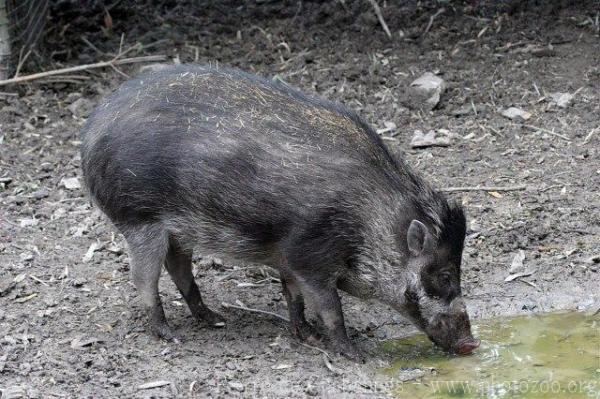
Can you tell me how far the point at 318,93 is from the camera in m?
9.65

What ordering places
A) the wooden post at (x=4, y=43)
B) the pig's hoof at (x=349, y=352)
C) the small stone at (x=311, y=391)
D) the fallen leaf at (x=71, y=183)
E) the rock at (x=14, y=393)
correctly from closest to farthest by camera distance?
the rock at (x=14, y=393)
the small stone at (x=311, y=391)
the pig's hoof at (x=349, y=352)
the fallen leaf at (x=71, y=183)
the wooden post at (x=4, y=43)

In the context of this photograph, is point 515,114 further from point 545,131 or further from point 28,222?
point 28,222

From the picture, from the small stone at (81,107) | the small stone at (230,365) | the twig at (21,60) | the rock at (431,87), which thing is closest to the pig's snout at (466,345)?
the small stone at (230,365)

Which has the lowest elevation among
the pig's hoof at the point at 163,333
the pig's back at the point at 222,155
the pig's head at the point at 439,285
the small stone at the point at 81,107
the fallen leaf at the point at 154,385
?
Result: the small stone at the point at 81,107

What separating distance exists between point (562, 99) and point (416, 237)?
3726 mm

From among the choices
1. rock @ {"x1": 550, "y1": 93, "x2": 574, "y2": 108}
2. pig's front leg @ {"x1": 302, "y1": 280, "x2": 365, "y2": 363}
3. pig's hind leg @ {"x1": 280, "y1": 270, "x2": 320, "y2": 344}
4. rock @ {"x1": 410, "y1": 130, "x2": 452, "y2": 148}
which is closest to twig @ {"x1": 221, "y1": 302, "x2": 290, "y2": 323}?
pig's hind leg @ {"x1": 280, "y1": 270, "x2": 320, "y2": 344}

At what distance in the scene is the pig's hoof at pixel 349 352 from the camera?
6352 millimetres

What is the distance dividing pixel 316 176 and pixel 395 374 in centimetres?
127

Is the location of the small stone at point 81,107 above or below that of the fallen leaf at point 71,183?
below

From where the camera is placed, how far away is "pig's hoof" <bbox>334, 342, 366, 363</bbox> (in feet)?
20.8

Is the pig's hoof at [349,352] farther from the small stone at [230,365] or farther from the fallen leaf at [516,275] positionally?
the fallen leaf at [516,275]

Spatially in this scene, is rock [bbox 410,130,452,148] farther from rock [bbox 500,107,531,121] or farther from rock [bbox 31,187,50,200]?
rock [bbox 31,187,50,200]

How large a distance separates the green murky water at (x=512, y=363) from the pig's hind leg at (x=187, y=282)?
3.90 ft

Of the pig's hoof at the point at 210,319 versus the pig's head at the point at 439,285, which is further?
the pig's hoof at the point at 210,319
